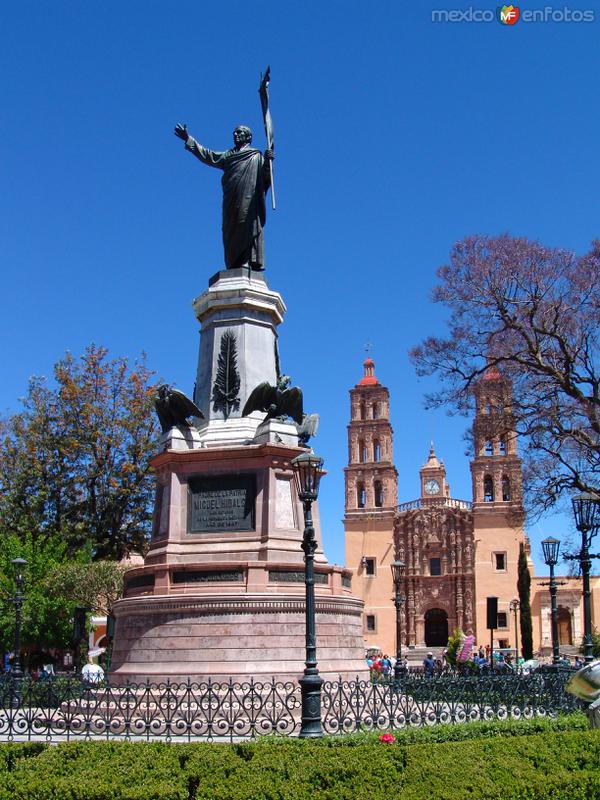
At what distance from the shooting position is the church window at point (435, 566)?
74625mm

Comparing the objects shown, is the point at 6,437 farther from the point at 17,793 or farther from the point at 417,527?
the point at 417,527

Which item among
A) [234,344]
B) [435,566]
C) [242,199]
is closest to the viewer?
[234,344]

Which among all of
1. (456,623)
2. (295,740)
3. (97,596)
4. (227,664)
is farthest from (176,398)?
(456,623)

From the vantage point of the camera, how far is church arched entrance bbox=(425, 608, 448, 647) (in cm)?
7319

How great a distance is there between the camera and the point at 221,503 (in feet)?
50.2

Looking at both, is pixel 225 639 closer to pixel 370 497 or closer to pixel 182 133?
pixel 182 133

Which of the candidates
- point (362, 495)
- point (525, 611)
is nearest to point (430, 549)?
point (362, 495)

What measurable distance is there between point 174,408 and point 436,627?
62161 mm

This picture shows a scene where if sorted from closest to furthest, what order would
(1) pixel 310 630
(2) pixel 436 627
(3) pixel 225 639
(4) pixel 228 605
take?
(1) pixel 310 630 → (3) pixel 225 639 → (4) pixel 228 605 → (2) pixel 436 627

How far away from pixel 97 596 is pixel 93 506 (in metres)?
4.09

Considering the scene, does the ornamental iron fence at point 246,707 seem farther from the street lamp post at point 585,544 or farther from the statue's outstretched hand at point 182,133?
the statue's outstretched hand at point 182,133

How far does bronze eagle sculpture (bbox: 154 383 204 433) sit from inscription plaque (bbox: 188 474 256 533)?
1.33 m

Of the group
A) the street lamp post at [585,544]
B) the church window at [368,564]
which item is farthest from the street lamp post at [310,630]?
the church window at [368,564]

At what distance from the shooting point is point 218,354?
17172mm
